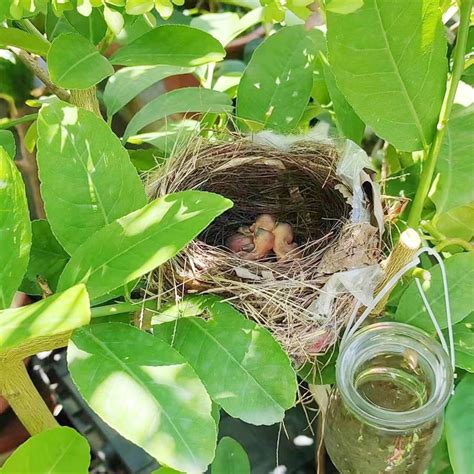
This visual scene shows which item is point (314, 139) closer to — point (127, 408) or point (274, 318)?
point (274, 318)

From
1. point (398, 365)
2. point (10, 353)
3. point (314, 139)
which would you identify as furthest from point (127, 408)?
Answer: point (314, 139)

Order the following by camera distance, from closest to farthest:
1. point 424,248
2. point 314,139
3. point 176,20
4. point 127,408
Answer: point 127,408 → point 424,248 → point 314,139 → point 176,20

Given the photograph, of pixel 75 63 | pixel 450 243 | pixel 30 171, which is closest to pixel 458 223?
pixel 450 243

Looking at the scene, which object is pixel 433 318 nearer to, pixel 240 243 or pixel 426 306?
pixel 426 306

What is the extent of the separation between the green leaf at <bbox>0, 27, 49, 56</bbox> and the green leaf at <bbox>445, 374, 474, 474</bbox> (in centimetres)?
49

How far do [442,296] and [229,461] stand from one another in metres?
0.27

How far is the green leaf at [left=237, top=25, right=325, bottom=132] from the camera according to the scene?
29.0 inches

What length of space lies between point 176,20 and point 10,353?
0.67 m

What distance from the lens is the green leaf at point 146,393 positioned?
0.45 meters

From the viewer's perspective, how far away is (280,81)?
0.74m

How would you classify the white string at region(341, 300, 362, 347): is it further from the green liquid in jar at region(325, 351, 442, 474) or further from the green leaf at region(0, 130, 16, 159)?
the green leaf at region(0, 130, 16, 159)

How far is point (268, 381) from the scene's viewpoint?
0.55 meters

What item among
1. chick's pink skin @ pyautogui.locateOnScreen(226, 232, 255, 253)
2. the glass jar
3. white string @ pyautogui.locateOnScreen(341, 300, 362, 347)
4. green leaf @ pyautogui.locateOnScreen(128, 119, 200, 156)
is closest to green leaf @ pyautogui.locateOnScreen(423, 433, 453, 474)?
the glass jar

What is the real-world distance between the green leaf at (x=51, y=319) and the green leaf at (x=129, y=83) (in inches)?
15.0
